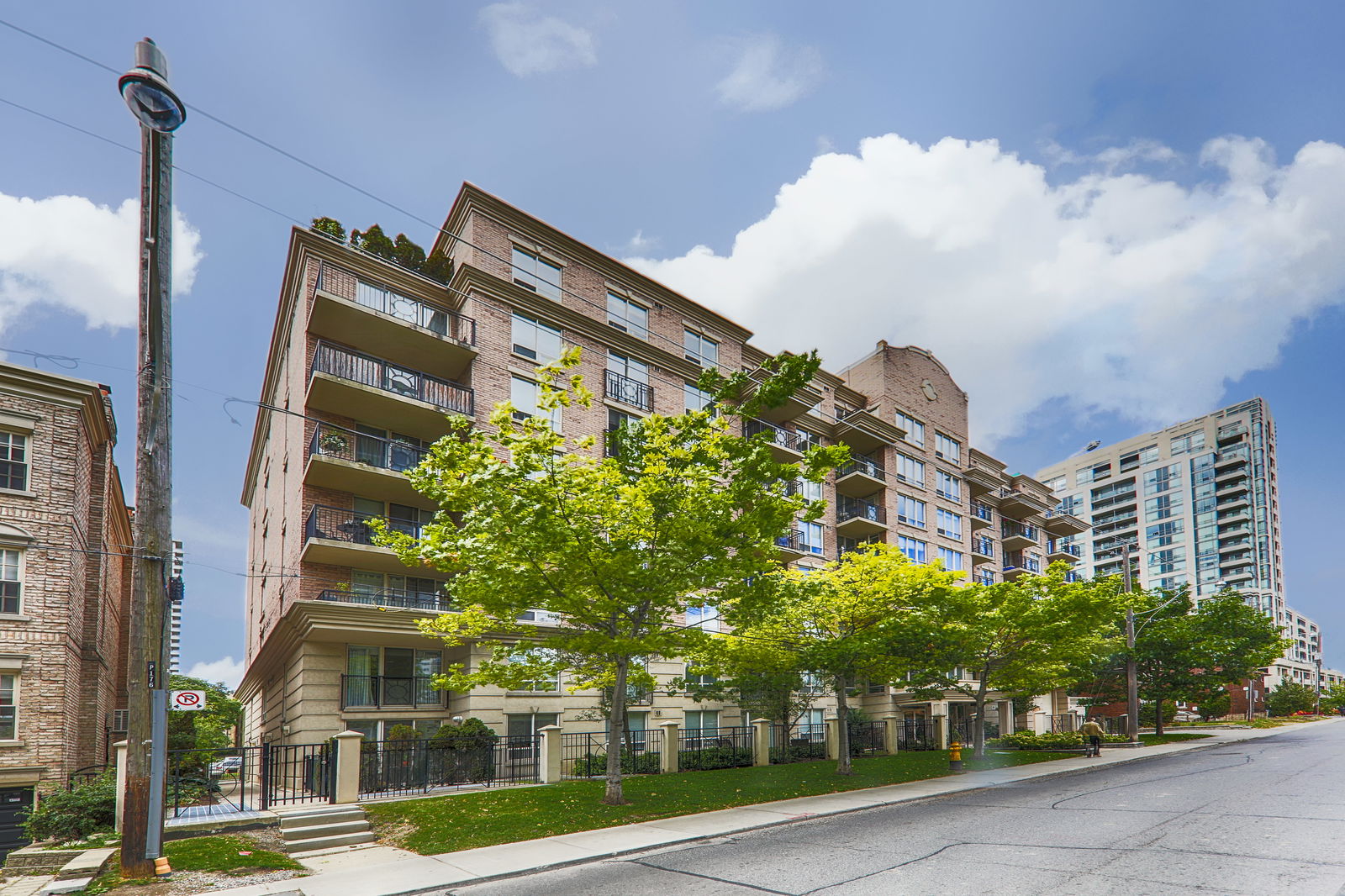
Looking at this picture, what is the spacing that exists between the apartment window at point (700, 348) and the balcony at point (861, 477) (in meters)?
9.44

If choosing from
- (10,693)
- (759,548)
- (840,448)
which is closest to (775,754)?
(759,548)

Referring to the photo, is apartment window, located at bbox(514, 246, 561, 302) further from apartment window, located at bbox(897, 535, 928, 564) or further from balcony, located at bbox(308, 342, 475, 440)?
apartment window, located at bbox(897, 535, 928, 564)

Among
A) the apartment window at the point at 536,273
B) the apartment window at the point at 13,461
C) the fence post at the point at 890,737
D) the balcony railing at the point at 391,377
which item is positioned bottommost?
the fence post at the point at 890,737

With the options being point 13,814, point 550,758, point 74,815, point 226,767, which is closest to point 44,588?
point 13,814

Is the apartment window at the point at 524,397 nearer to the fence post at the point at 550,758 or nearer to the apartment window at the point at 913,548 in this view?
the fence post at the point at 550,758

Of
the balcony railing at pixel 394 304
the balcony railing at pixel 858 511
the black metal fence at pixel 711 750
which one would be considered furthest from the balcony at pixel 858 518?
the balcony railing at pixel 394 304

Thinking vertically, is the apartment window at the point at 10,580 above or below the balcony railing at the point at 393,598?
above

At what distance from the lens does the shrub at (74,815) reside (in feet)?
51.7

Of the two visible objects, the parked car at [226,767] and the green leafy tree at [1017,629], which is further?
the parked car at [226,767]

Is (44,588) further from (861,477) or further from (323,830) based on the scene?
(861,477)

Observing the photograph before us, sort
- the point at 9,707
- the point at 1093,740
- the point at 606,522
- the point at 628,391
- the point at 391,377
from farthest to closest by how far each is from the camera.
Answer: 1. the point at 628,391
2. the point at 1093,740
3. the point at 391,377
4. the point at 9,707
5. the point at 606,522

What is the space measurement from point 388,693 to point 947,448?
37.6 metres

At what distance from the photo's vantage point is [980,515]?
54.7 metres

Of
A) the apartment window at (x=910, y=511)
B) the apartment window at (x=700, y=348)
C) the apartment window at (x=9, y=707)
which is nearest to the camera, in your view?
the apartment window at (x=9, y=707)
